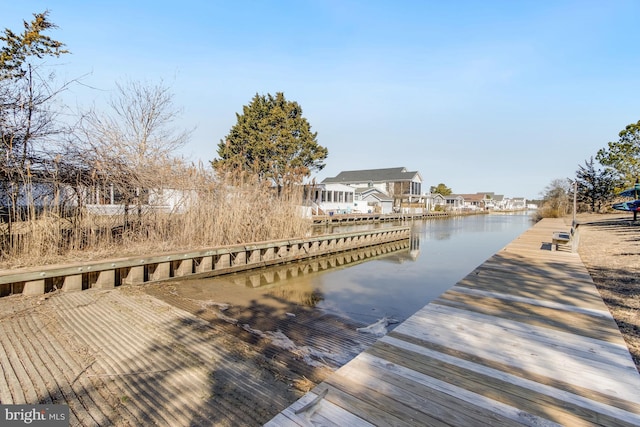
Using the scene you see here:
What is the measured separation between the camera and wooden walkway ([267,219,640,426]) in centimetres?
175

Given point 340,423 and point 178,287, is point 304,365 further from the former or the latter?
point 178,287

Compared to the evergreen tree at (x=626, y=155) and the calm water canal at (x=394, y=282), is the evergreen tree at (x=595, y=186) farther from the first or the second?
the calm water canal at (x=394, y=282)

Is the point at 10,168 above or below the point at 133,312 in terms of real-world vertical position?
above

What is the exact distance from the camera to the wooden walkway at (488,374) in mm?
1745

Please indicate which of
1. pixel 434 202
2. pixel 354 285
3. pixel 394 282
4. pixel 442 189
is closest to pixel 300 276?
pixel 354 285

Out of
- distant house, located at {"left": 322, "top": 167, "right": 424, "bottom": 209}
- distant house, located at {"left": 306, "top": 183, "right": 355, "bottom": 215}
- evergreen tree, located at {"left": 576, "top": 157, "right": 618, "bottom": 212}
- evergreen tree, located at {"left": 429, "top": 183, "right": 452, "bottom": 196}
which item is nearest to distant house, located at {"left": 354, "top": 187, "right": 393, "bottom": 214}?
distant house, located at {"left": 306, "top": 183, "right": 355, "bottom": 215}

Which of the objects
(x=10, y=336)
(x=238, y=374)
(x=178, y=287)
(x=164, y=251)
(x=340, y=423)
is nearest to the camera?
(x=340, y=423)

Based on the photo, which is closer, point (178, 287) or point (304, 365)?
point (304, 365)

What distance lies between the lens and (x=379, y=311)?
5188 mm

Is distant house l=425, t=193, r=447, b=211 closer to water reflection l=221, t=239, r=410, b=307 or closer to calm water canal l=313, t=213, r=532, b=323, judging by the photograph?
calm water canal l=313, t=213, r=532, b=323

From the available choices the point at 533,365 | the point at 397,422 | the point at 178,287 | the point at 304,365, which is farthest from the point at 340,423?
the point at 178,287

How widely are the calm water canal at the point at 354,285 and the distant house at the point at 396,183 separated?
1162 inches

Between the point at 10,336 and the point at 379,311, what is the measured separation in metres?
4.54

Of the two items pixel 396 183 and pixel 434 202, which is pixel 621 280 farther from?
pixel 434 202
